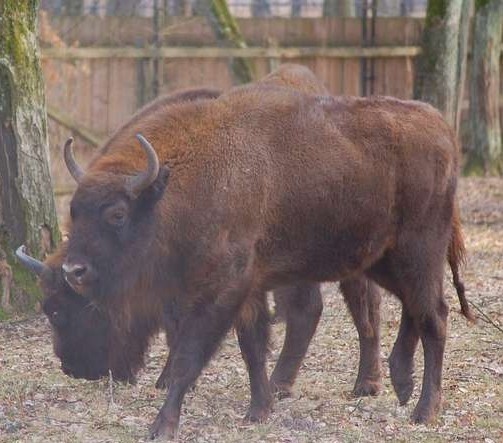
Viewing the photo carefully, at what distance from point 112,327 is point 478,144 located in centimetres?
1156

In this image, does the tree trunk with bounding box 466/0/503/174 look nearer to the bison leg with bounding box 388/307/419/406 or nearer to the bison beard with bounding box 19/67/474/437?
the bison beard with bounding box 19/67/474/437

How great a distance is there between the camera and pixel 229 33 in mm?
16641

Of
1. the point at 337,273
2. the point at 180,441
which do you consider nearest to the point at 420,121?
the point at 337,273

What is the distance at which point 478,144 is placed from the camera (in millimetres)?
18141

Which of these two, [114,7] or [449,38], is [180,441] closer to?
[449,38]

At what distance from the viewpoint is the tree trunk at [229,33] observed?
16547 mm

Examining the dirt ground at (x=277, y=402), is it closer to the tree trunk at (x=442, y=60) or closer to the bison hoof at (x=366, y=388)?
the bison hoof at (x=366, y=388)

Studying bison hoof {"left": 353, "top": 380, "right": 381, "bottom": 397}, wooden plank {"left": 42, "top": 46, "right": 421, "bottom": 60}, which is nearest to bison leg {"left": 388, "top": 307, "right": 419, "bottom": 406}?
bison hoof {"left": 353, "top": 380, "right": 381, "bottom": 397}

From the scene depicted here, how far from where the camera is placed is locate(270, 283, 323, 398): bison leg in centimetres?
806

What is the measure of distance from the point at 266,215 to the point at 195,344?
30.1 inches

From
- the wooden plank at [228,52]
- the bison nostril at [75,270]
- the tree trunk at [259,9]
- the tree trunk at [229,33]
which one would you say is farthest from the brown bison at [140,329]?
the tree trunk at [259,9]

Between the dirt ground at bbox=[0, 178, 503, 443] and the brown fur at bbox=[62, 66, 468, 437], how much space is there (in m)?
0.24

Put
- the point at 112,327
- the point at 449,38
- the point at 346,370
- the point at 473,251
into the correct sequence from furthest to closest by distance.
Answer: the point at 449,38 < the point at 473,251 < the point at 346,370 < the point at 112,327

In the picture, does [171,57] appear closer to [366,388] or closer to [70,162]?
[366,388]
